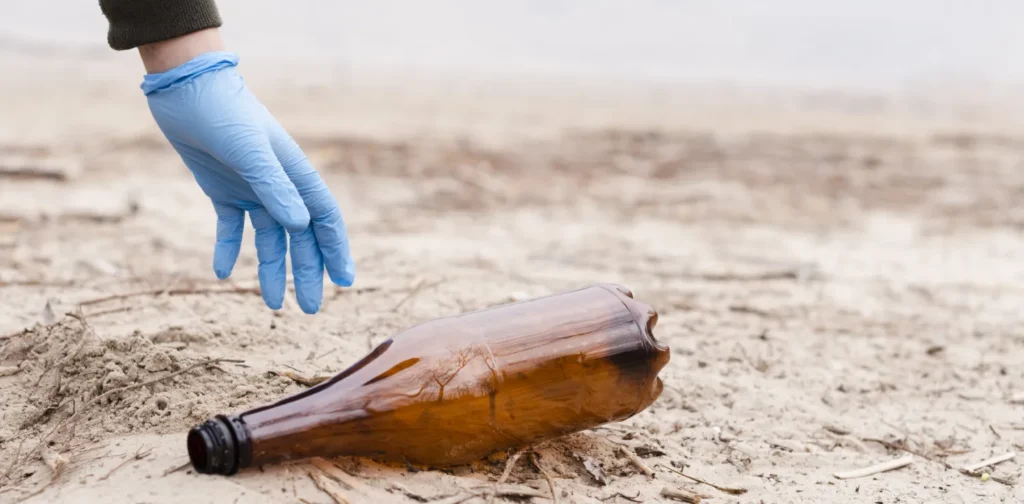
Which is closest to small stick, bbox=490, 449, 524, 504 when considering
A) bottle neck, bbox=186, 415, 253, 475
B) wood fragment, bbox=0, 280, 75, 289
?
bottle neck, bbox=186, 415, 253, 475

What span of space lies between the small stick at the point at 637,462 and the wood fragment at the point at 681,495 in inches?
3.7

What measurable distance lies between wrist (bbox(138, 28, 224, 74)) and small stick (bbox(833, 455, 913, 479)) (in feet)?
6.59

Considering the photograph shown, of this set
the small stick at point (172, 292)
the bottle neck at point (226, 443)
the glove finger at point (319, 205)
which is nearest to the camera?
the bottle neck at point (226, 443)

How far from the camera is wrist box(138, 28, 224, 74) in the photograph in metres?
2.41

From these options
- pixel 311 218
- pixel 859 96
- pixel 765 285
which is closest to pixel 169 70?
pixel 311 218

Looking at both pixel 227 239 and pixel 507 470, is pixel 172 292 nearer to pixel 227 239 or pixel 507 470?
pixel 227 239

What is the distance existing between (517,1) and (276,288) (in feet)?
94.0

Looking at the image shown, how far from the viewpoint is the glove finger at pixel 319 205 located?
2443 millimetres

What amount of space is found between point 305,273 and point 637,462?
1017mm

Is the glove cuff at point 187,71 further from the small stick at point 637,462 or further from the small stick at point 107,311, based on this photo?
the small stick at point 637,462

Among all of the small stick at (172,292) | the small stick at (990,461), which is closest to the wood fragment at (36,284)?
the small stick at (172,292)

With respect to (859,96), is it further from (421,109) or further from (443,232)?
(443,232)

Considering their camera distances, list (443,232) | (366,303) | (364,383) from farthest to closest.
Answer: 1. (443,232)
2. (366,303)
3. (364,383)

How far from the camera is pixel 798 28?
28.9 m
